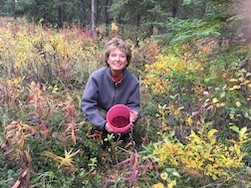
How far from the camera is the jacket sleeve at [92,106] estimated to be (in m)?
2.46

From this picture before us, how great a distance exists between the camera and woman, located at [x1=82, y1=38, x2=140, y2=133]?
2512 mm

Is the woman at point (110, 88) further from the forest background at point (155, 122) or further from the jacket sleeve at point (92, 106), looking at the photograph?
the forest background at point (155, 122)

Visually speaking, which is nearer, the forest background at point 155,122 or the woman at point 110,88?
the forest background at point 155,122

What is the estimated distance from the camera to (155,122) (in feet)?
9.69

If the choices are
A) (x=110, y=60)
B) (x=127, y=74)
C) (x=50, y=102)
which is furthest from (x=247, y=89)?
(x=50, y=102)

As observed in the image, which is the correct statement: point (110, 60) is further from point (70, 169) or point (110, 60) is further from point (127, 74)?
point (70, 169)

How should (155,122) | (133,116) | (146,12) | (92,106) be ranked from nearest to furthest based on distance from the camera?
(133,116)
(92,106)
(155,122)
(146,12)

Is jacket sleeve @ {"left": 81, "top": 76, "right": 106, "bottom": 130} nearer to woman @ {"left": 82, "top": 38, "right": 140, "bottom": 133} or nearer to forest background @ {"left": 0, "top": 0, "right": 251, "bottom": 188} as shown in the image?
woman @ {"left": 82, "top": 38, "right": 140, "bottom": 133}

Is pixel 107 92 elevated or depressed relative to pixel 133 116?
elevated

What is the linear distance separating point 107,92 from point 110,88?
57 mm

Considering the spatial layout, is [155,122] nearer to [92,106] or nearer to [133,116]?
[133,116]

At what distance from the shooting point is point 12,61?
3373 millimetres

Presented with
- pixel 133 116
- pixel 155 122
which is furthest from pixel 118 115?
pixel 155 122

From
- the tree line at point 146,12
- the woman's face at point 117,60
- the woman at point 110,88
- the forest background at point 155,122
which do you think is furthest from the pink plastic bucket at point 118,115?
the tree line at point 146,12
